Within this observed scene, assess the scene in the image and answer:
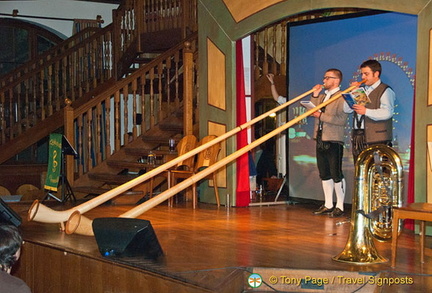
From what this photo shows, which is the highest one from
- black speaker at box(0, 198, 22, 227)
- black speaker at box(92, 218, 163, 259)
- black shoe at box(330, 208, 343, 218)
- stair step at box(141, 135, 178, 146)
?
stair step at box(141, 135, 178, 146)

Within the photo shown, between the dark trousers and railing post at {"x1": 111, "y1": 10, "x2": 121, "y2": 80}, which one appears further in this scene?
railing post at {"x1": 111, "y1": 10, "x2": 121, "y2": 80}

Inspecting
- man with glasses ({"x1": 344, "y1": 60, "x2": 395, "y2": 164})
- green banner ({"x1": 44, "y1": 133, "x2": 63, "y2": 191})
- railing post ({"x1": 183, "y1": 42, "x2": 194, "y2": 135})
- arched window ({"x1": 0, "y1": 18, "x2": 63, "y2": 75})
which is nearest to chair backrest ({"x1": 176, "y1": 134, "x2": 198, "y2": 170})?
railing post ({"x1": 183, "y1": 42, "x2": 194, "y2": 135})

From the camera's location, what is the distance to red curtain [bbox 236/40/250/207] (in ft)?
27.8

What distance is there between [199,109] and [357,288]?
4612 millimetres

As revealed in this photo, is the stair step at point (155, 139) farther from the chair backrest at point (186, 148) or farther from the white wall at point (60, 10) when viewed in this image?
the white wall at point (60, 10)

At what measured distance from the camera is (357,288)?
177 inches

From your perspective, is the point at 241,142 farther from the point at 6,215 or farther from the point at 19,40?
the point at 19,40

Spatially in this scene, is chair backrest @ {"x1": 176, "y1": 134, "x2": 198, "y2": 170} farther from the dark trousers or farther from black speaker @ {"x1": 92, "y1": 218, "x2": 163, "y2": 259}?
black speaker @ {"x1": 92, "y1": 218, "x2": 163, "y2": 259}

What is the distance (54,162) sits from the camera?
827cm

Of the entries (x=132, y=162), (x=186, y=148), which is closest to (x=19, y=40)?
(x=132, y=162)

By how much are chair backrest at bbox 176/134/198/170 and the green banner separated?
1.47 meters

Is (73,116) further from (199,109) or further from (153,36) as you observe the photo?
(153,36)

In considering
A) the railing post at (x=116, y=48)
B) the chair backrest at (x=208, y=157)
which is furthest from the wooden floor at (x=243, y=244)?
the railing post at (x=116, y=48)

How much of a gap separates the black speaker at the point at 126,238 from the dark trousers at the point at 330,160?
3.09 metres
